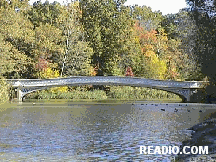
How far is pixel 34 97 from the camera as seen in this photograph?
65938 millimetres

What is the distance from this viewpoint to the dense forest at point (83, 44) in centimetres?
6681

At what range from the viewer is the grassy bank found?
2608 inches

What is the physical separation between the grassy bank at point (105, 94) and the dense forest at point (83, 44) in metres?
3.60

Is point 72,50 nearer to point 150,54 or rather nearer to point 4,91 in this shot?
point 150,54

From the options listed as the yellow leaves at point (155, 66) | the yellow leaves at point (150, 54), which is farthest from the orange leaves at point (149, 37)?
the yellow leaves at point (155, 66)

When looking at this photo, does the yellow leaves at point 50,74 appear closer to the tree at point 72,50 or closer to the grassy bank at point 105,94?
the grassy bank at point 105,94

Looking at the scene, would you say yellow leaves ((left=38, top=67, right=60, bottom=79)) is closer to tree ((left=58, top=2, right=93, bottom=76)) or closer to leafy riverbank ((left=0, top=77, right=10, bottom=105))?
tree ((left=58, top=2, right=93, bottom=76))

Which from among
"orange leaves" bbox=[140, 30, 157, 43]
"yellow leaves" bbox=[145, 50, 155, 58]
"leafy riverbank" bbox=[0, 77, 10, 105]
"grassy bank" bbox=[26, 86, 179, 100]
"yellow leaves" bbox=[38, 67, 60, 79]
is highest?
"orange leaves" bbox=[140, 30, 157, 43]

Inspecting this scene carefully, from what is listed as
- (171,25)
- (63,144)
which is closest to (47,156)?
(63,144)

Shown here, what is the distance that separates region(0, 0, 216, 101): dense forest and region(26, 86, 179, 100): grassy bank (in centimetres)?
360

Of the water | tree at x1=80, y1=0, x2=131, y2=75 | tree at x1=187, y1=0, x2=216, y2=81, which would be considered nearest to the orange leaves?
tree at x1=80, y1=0, x2=131, y2=75

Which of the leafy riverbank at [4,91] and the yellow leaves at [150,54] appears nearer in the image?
the leafy riverbank at [4,91]

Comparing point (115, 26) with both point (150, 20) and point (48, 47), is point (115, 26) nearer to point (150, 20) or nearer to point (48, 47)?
point (48, 47)

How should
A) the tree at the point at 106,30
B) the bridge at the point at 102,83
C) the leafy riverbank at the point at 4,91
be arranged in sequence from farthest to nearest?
the tree at the point at 106,30 < the bridge at the point at 102,83 < the leafy riverbank at the point at 4,91
